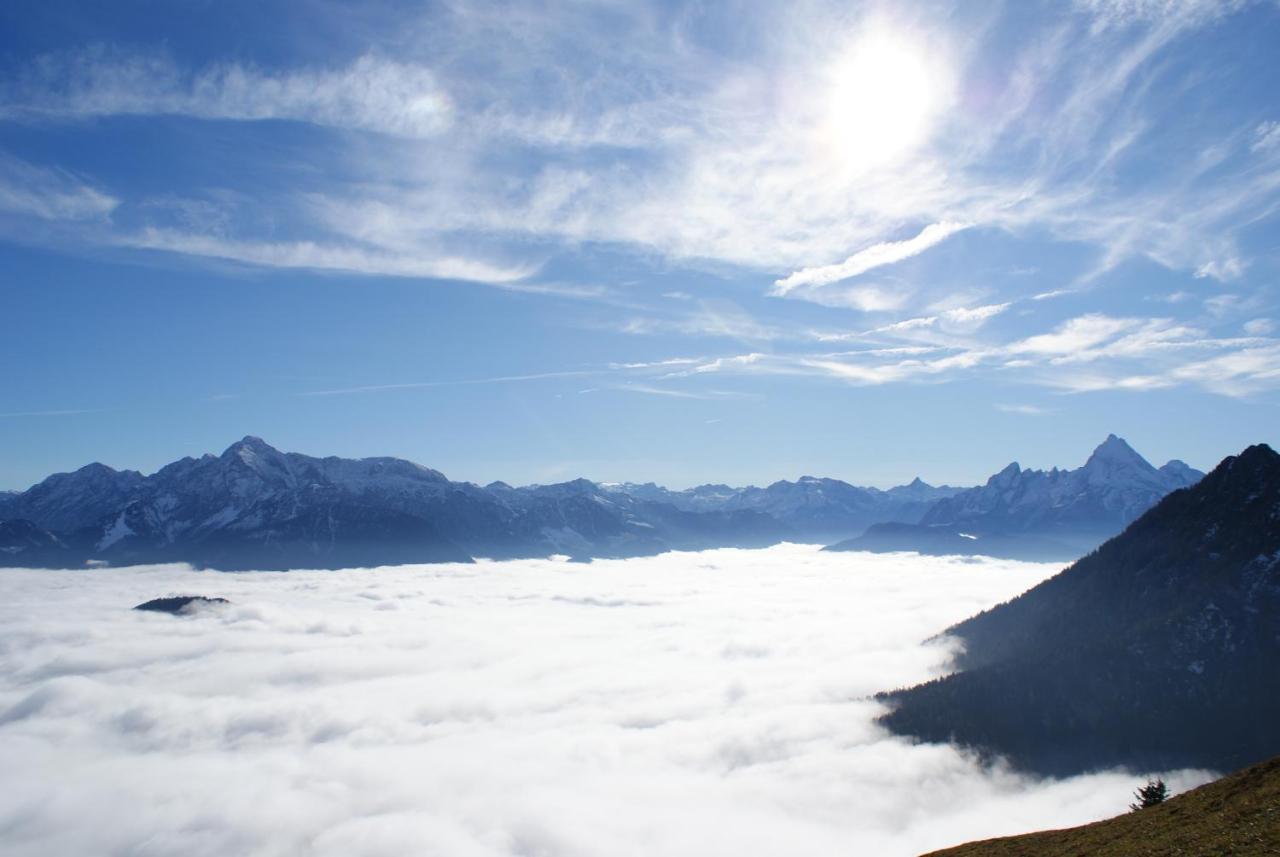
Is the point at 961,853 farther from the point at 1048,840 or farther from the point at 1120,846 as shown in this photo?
the point at 1120,846

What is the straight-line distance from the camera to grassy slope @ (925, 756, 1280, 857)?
224ft

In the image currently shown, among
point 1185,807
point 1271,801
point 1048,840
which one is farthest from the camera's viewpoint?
point 1048,840

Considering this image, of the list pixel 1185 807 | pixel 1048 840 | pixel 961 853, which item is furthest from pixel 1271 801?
pixel 961 853

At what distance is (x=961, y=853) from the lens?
10081 centimetres

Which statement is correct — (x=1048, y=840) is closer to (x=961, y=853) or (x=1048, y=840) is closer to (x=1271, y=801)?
(x=961, y=853)

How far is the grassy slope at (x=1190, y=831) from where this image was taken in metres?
68.3

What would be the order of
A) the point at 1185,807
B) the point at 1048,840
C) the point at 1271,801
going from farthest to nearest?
the point at 1048,840, the point at 1185,807, the point at 1271,801

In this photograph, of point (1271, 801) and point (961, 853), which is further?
point (961, 853)

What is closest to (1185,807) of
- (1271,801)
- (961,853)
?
(1271,801)

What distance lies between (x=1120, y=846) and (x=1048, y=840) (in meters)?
21.4

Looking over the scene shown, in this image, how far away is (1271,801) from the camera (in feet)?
253

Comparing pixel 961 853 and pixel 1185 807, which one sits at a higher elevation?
pixel 1185 807

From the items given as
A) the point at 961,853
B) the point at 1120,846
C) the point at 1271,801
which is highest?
the point at 1271,801

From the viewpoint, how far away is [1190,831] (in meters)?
76.3
